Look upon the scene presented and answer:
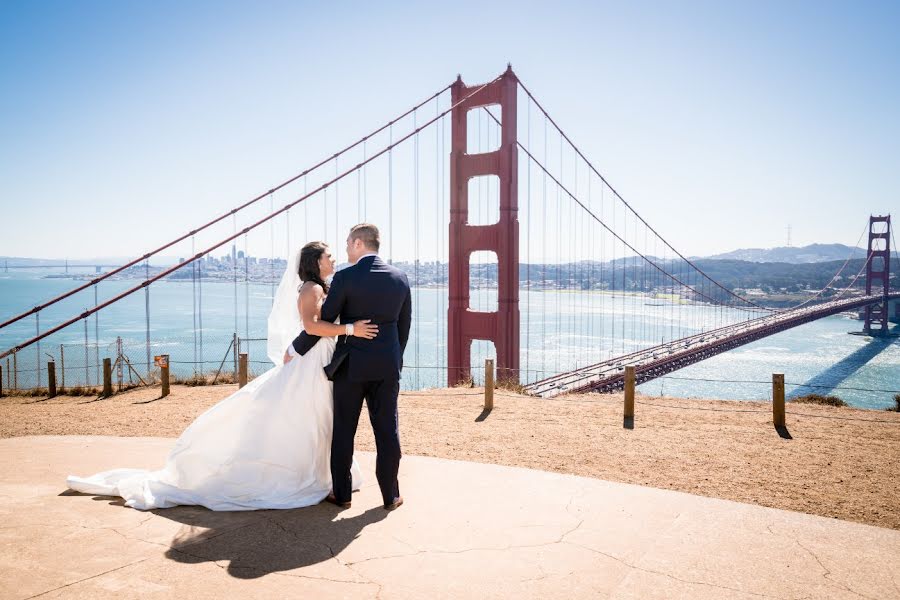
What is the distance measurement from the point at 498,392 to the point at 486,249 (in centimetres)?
795

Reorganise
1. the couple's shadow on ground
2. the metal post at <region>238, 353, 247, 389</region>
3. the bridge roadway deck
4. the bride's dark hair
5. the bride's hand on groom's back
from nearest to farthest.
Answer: the couple's shadow on ground, the bride's hand on groom's back, the bride's dark hair, the metal post at <region>238, 353, 247, 389</region>, the bridge roadway deck

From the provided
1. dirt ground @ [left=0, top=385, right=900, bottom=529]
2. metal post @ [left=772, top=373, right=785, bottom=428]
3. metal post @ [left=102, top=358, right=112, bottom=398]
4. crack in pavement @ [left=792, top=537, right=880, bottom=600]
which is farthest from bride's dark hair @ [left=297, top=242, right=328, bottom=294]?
metal post @ [left=102, top=358, right=112, bottom=398]

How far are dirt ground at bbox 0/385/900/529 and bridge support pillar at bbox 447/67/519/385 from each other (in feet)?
24.4

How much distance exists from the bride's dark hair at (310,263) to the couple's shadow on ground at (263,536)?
1379mm

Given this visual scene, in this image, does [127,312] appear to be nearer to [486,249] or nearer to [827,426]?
[486,249]

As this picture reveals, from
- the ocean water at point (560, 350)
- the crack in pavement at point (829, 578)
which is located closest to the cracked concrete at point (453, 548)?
the crack in pavement at point (829, 578)

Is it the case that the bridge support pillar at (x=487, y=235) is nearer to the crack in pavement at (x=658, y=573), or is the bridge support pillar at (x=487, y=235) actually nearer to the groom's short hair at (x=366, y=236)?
the groom's short hair at (x=366, y=236)

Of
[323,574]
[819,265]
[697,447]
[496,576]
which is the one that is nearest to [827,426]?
[697,447]

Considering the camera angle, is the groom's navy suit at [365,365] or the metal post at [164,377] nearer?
the groom's navy suit at [365,365]

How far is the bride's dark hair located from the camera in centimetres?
367

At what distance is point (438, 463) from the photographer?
459cm

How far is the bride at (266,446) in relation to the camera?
3443mm

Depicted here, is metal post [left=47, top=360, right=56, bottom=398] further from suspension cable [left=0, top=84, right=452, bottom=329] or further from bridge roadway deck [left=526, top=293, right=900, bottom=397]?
bridge roadway deck [left=526, top=293, right=900, bottom=397]

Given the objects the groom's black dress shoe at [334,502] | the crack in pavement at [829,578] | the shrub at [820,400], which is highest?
the crack in pavement at [829,578]
